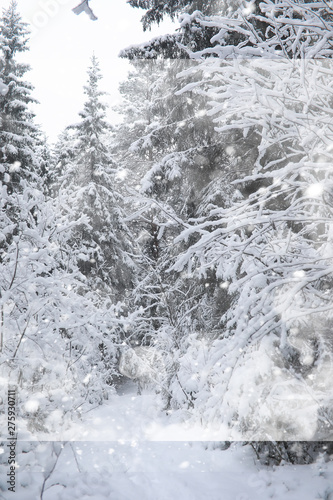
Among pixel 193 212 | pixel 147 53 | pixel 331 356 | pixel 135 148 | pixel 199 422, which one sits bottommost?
pixel 199 422

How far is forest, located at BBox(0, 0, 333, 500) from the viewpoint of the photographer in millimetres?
2510

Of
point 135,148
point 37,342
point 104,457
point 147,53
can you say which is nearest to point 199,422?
point 104,457

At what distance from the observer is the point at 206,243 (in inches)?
103

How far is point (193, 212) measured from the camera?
865 cm

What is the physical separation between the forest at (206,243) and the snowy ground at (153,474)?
0.07 metres

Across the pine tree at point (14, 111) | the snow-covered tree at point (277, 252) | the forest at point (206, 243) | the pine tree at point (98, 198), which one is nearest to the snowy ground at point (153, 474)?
the forest at point (206, 243)

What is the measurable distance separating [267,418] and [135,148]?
7594 mm

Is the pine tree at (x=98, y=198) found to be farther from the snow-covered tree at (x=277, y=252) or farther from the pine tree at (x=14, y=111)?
the snow-covered tree at (x=277, y=252)

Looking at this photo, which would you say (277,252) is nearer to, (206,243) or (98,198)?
(206,243)

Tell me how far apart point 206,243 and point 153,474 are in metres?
4.47

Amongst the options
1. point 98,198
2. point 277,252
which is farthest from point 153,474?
point 98,198

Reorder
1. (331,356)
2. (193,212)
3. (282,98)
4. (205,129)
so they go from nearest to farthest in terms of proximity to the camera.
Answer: (282,98) < (331,356) < (205,129) < (193,212)

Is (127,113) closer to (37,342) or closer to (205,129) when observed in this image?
(205,129)

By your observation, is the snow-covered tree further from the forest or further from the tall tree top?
the tall tree top
